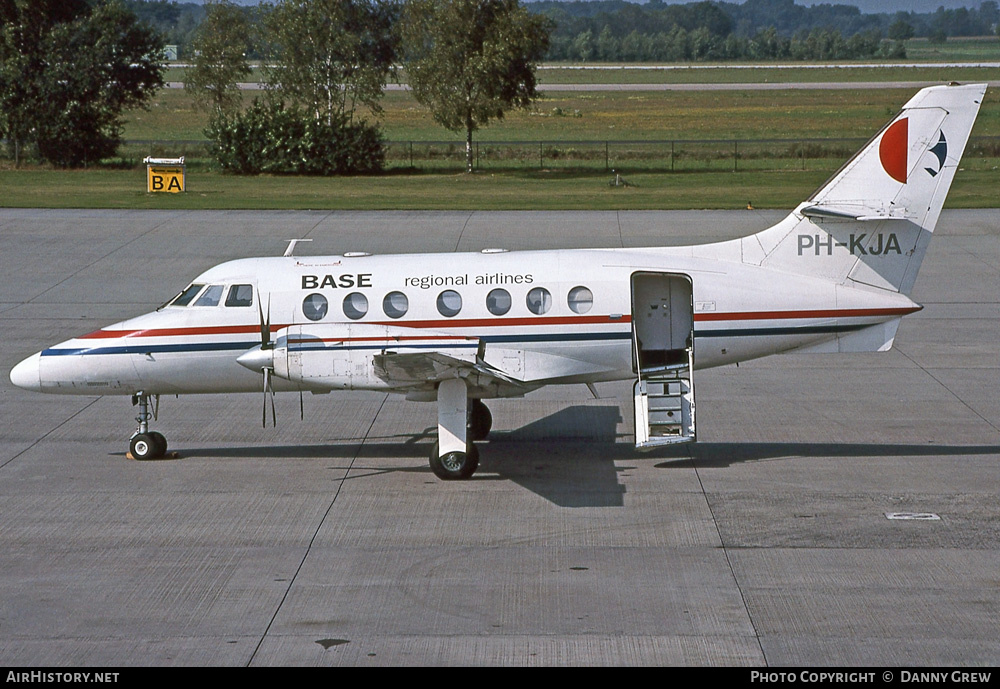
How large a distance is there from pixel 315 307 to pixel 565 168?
138 feet

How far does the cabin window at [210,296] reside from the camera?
55.5ft

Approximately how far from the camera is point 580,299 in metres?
16.5

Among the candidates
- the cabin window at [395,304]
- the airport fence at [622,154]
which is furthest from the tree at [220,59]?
the cabin window at [395,304]

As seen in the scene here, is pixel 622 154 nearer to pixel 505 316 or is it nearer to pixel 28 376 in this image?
pixel 505 316

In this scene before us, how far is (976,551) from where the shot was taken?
13102 millimetres

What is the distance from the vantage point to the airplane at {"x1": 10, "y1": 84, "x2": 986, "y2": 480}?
16.4 meters

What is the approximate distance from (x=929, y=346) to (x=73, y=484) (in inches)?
659

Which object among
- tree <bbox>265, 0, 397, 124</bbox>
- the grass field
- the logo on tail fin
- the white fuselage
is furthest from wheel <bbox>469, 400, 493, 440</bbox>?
tree <bbox>265, 0, 397, 124</bbox>

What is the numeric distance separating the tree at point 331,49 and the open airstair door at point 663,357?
3903cm

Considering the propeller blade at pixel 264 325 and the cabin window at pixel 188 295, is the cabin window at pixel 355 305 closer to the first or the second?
the propeller blade at pixel 264 325

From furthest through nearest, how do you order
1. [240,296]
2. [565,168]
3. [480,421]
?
1. [565,168]
2. [480,421]
3. [240,296]

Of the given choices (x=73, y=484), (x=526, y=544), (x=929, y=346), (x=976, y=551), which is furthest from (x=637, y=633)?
(x=929, y=346)

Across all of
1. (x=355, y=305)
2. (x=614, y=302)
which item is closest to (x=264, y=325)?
(x=355, y=305)
